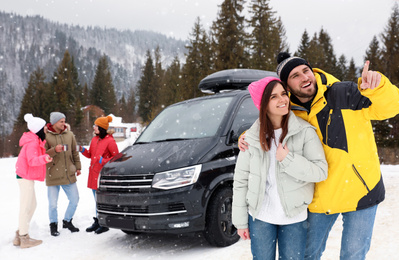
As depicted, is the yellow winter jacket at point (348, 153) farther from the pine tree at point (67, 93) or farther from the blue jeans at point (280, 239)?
the pine tree at point (67, 93)

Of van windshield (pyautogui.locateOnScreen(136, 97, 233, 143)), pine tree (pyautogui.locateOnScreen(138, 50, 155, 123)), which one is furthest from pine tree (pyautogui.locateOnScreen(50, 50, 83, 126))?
van windshield (pyautogui.locateOnScreen(136, 97, 233, 143))

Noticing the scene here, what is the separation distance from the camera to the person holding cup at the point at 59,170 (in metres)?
5.24

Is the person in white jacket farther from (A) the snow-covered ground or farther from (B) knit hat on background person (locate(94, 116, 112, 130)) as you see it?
(B) knit hat on background person (locate(94, 116, 112, 130))

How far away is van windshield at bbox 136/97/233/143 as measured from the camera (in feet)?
14.6

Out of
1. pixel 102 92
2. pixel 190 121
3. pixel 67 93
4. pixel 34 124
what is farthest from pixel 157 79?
Result: pixel 190 121

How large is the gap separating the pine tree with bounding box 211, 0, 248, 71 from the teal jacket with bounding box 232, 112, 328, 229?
24.1m

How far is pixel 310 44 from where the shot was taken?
44.4 meters

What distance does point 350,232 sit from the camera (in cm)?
224

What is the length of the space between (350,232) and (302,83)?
3.69 feet

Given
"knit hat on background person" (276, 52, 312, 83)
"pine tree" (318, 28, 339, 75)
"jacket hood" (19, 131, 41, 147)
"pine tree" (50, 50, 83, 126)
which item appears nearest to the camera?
"knit hat on background person" (276, 52, 312, 83)

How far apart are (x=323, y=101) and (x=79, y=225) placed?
5064mm

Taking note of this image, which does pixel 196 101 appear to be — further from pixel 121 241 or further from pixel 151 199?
pixel 121 241

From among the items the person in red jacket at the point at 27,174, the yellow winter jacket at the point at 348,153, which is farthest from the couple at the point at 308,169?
the person in red jacket at the point at 27,174

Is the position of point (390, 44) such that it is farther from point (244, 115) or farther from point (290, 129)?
point (290, 129)
